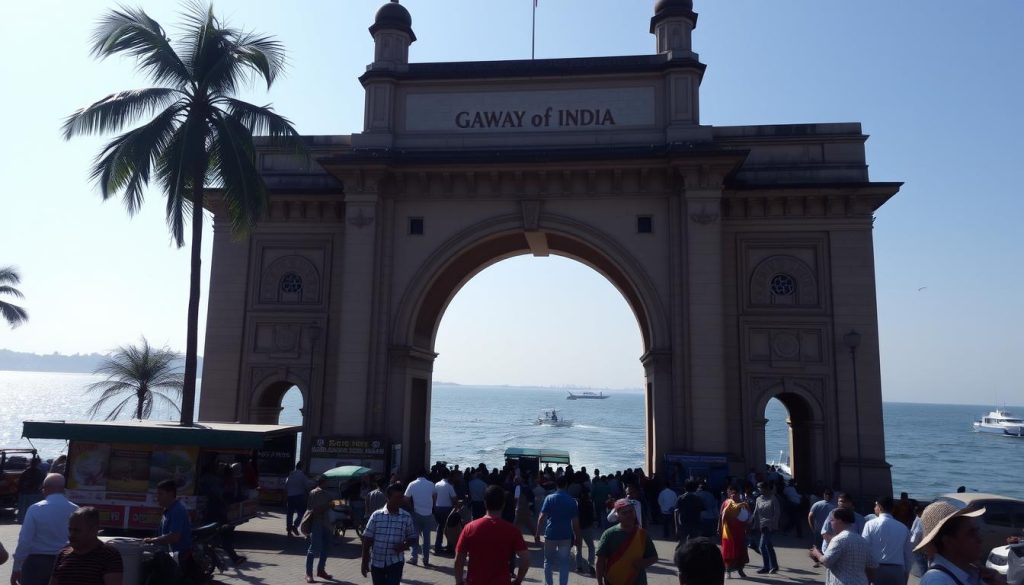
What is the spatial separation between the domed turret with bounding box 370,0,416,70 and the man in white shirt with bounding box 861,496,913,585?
858 inches

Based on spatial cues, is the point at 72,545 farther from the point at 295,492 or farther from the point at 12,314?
the point at 12,314

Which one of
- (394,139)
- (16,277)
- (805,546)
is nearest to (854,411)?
(805,546)

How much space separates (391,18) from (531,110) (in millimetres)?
6233

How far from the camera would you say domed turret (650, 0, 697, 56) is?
24.5m

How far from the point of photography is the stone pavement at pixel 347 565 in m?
A: 12.6

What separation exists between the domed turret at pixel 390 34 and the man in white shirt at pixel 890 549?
21.8m

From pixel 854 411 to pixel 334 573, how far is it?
17.1 metres

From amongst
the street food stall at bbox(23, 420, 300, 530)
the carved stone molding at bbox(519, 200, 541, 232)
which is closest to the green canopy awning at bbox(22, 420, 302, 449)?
the street food stall at bbox(23, 420, 300, 530)

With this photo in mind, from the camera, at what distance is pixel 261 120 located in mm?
19672

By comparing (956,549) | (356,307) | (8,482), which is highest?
(356,307)

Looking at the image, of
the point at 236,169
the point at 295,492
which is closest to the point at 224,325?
the point at 236,169

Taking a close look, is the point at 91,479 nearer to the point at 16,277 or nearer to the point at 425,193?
the point at 425,193

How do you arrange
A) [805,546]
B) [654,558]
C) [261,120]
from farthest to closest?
[261,120], [805,546], [654,558]

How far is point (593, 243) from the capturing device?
78.8ft
